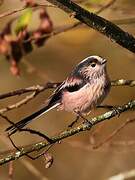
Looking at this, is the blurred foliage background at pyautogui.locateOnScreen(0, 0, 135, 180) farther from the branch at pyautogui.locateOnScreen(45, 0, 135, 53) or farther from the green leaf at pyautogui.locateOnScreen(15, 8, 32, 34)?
the branch at pyautogui.locateOnScreen(45, 0, 135, 53)

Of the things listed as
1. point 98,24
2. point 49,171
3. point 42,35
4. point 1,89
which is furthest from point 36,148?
point 1,89

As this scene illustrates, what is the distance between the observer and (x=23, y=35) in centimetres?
504

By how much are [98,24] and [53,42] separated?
199 inches

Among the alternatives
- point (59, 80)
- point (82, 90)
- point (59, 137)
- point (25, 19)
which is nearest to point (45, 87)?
point (82, 90)

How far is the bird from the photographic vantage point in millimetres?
4152

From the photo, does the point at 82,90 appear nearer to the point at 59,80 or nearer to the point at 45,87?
the point at 45,87

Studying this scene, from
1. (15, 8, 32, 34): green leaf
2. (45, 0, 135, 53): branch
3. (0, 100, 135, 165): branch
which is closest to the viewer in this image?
(0, 100, 135, 165): branch

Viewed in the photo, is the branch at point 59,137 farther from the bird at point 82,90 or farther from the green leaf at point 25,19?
the green leaf at point 25,19

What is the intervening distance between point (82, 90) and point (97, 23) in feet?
1.85

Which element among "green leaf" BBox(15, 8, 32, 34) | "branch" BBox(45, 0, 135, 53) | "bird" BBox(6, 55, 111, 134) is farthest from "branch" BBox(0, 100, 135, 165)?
"green leaf" BBox(15, 8, 32, 34)

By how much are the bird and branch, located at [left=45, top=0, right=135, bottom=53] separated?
16.2 inches

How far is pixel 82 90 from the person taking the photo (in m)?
4.21

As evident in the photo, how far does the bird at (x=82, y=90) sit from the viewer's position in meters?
4.15

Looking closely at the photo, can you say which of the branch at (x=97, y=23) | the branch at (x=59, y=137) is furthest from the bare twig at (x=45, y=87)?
the branch at (x=59, y=137)
